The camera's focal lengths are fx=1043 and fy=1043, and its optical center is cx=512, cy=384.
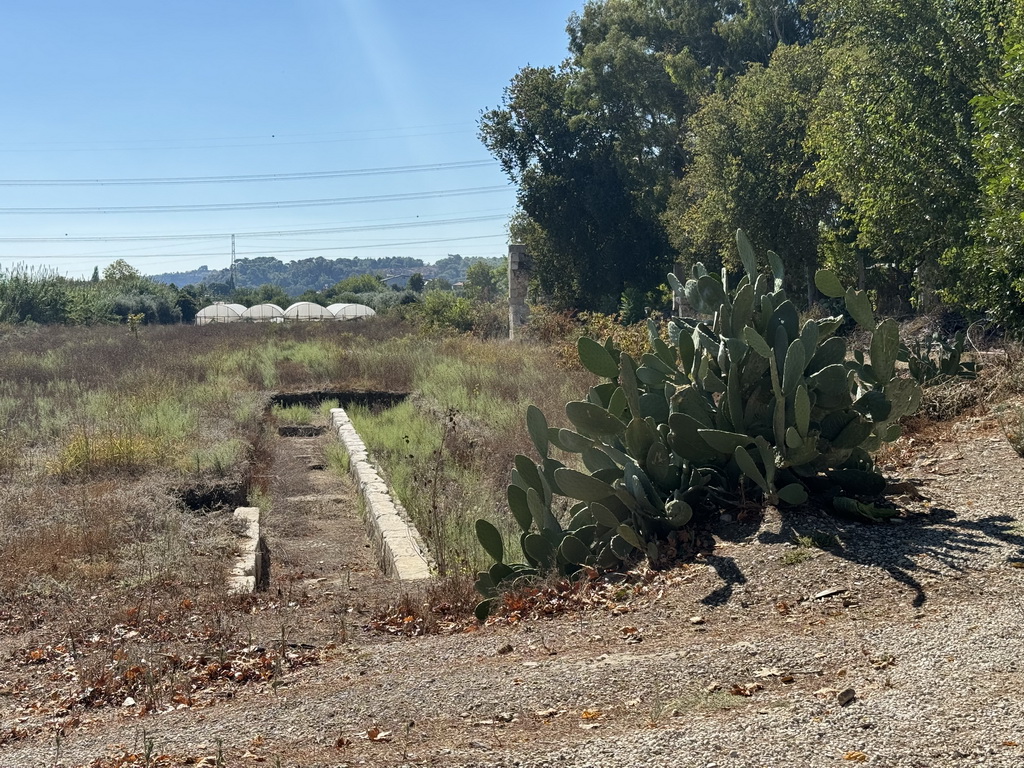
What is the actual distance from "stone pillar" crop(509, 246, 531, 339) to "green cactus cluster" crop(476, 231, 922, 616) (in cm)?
3405

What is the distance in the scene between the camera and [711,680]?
4145 millimetres

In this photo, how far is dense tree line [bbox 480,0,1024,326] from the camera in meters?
14.5

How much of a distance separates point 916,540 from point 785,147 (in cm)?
2118

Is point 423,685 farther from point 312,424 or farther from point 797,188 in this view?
point 797,188

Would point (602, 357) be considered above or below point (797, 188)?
below

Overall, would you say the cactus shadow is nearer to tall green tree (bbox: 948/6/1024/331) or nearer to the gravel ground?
the gravel ground

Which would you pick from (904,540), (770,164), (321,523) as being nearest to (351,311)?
(770,164)

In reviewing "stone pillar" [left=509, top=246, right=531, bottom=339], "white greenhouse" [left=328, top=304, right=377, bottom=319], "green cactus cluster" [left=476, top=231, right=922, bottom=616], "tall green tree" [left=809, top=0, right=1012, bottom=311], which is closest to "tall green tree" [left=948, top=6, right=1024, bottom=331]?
"tall green tree" [left=809, top=0, right=1012, bottom=311]

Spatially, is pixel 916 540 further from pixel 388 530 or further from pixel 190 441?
pixel 190 441

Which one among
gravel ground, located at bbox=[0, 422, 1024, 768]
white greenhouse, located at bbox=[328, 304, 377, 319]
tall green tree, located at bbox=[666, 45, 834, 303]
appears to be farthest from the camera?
white greenhouse, located at bbox=[328, 304, 377, 319]

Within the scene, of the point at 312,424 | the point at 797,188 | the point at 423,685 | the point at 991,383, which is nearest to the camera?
the point at 423,685

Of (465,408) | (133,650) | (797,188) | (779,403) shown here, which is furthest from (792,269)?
(133,650)

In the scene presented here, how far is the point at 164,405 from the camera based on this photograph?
600 inches

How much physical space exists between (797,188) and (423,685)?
20573 mm
